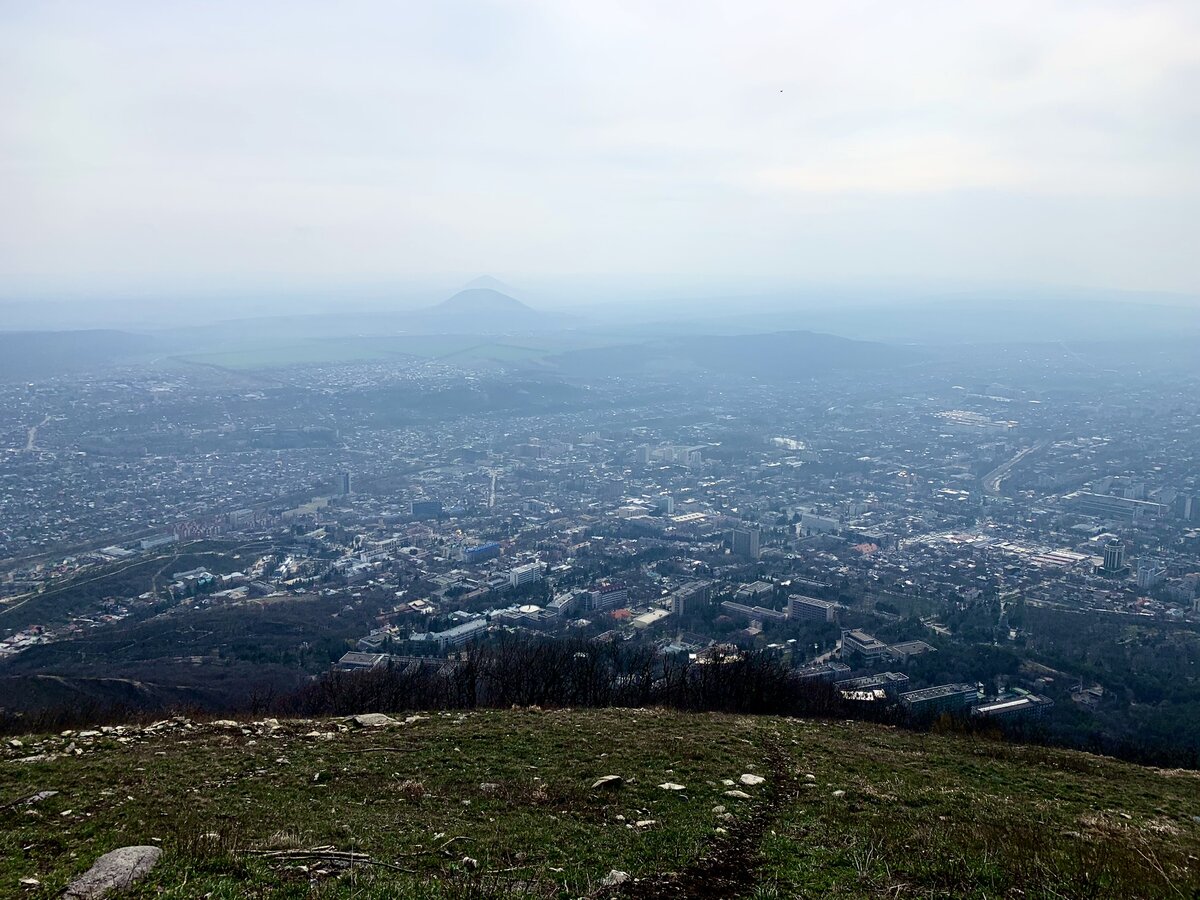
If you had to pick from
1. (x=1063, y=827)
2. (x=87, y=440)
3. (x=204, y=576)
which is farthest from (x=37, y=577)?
(x=1063, y=827)

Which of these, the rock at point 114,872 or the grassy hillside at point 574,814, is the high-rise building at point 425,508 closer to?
the grassy hillside at point 574,814

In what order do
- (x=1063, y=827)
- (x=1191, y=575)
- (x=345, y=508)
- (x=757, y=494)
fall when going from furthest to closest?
(x=757, y=494) → (x=345, y=508) → (x=1191, y=575) → (x=1063, y=827)

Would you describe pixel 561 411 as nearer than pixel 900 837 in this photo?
No

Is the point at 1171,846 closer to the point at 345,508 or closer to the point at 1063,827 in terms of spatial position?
the point at 1063,827

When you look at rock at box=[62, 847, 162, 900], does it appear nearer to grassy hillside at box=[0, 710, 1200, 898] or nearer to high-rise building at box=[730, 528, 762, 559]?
grassy hillside at box=[0, 710, 1200, 898]

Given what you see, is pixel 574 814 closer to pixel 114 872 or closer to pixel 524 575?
pixel 114 872
